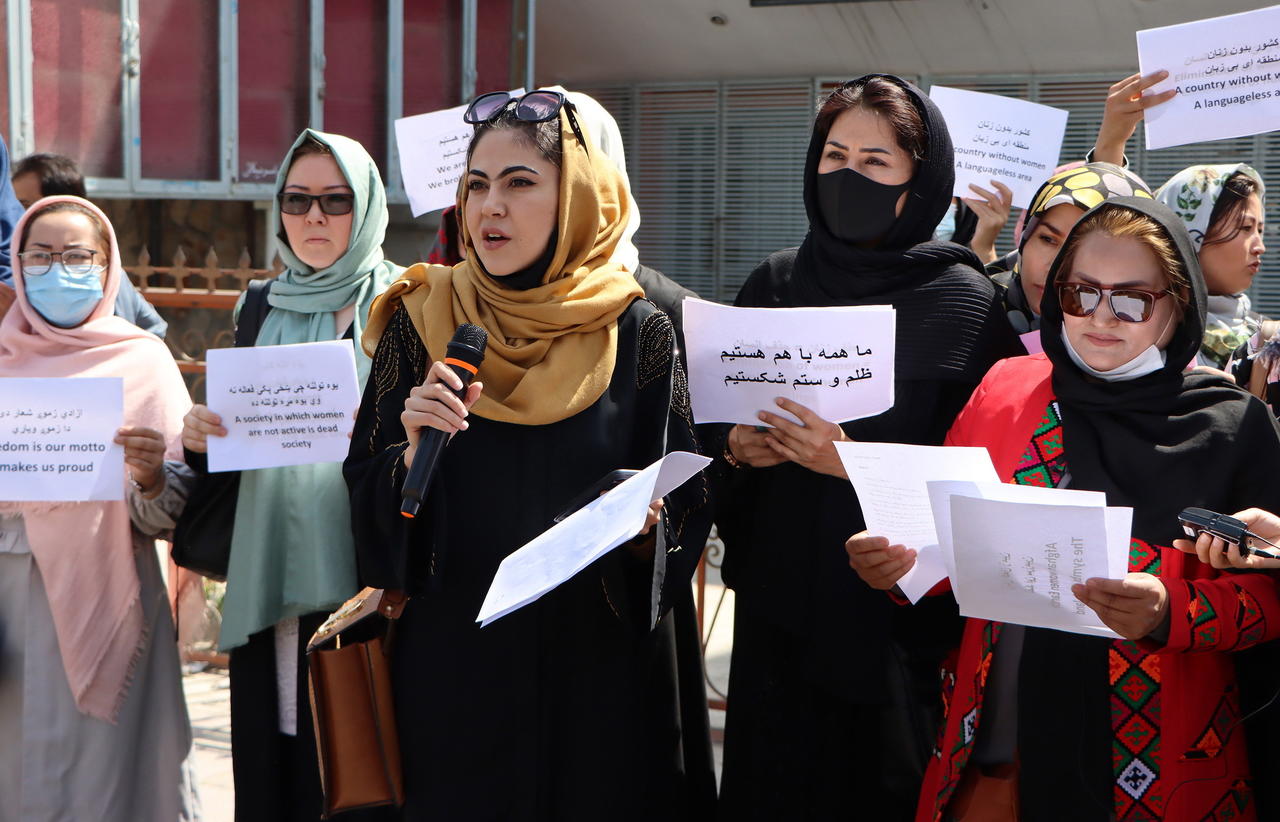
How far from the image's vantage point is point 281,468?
10.8 feet

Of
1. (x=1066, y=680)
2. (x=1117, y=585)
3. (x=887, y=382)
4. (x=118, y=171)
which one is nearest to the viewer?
(x=1117, y=585)

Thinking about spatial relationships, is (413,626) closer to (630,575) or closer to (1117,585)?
(630,575)

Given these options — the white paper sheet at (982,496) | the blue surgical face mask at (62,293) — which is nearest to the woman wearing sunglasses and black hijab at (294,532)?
the blue surgical face mask at (62,293)

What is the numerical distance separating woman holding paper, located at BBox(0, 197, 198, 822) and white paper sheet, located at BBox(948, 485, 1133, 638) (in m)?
2.09

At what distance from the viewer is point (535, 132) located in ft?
8.52

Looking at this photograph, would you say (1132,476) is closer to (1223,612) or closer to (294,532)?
(1223,612)

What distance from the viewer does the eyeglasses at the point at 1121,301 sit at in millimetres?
2299

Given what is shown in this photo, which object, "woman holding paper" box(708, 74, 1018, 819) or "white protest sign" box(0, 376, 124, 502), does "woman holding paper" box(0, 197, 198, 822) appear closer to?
"white protest sign" box(0, 376, 124, 502)

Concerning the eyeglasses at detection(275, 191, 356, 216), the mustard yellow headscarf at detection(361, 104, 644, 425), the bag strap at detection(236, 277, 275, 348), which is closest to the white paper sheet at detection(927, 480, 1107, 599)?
the mustard yellow headscarf at detection(361, 104, 644, 425)

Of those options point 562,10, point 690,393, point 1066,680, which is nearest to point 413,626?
point 690,393

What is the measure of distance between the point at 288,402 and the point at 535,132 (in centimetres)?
95

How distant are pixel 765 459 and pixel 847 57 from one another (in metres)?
7.46

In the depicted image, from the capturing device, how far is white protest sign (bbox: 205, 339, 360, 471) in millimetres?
3055

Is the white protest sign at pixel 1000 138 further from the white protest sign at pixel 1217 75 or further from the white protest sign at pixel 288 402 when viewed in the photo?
the white protest sign at pixel 288 402
